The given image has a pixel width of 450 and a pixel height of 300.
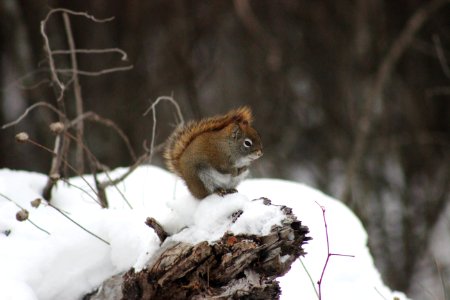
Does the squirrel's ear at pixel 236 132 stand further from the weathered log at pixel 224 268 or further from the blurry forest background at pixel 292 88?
the blurry forest background at pixel 292 88

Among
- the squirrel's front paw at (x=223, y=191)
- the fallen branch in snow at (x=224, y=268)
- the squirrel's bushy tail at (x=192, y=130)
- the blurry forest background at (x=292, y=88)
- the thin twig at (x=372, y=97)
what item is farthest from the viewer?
the blurry forest background at (x=292, y=88)

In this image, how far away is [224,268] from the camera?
288 centimetres

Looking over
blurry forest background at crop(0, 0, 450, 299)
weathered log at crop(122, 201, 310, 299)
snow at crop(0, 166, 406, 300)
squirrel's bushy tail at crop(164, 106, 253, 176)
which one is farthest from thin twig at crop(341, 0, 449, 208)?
weathered log at crop(122, 201, 310, 299)

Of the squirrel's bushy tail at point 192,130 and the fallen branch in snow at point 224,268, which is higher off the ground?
the squirrel's bushy tail at point 192,130

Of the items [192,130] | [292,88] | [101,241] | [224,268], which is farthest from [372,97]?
[224,268]

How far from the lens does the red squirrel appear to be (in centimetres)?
330

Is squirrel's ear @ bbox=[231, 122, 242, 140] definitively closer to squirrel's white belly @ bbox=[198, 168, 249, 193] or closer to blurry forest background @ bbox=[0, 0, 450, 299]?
squirrel's white belly @ bbox=[198, 168, 249, 193]

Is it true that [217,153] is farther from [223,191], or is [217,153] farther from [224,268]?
[224,268]

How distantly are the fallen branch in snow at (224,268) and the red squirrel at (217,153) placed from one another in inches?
17.1

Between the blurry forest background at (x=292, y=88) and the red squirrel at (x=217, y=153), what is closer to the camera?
the red squirrel at (x=217, y=153)

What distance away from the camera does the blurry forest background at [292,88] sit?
930 centimetres

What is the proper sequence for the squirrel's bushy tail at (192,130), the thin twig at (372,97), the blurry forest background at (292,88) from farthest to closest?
the blurry forest background at (292,88) < the thin twig at (372,97) < the squirrel's bushy tail at (192,130)

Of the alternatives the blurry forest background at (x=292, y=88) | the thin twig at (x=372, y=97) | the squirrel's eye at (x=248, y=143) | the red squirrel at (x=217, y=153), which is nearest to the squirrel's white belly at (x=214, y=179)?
the red squirrel at (x=217, y=153)

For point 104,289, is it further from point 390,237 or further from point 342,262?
point 390,237
